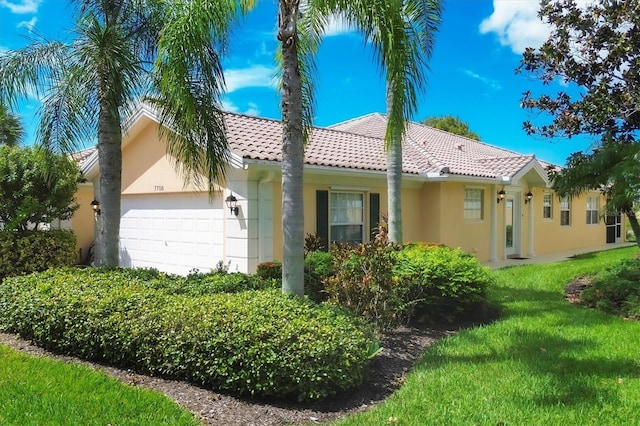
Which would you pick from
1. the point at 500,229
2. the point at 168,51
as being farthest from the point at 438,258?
the point at 500,229

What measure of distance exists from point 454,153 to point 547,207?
17.0 feet

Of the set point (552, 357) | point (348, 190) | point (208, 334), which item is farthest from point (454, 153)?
point (208, 334)

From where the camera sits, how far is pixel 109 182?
30.9ft

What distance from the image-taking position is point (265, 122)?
1475 cm

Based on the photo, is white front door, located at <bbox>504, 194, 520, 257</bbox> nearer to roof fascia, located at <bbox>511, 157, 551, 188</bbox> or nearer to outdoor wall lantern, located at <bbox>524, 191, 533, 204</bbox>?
outdoor wall lantern, located at <bbox>524, 191, 533, 204</bbox>

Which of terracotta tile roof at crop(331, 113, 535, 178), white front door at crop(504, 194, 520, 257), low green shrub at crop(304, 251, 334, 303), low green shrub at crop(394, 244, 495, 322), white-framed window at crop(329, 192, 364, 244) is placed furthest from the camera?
white front door at crop(504, 194, 520, 257)

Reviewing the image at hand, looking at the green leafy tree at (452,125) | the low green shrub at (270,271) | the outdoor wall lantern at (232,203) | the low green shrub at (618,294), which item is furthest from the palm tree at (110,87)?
the green leafy tree at (452,125)

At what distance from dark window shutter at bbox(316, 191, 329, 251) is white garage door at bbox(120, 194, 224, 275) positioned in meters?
2.47

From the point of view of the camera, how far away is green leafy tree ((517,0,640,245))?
11.1 metres

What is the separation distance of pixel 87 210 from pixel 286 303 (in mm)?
15243

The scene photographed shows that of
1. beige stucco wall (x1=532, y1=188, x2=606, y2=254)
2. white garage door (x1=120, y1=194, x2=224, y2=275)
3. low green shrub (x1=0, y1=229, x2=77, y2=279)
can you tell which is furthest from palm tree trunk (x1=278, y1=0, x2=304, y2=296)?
beige stucco wall (x1=532, y1=188, x2=606, y2=254)

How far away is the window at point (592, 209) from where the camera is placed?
965 inches

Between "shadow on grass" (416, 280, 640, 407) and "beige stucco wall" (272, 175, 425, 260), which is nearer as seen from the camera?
"shadow on grass" (416, 280, 640, 407)

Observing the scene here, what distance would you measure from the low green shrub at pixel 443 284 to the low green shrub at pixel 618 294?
2748 millimetres
